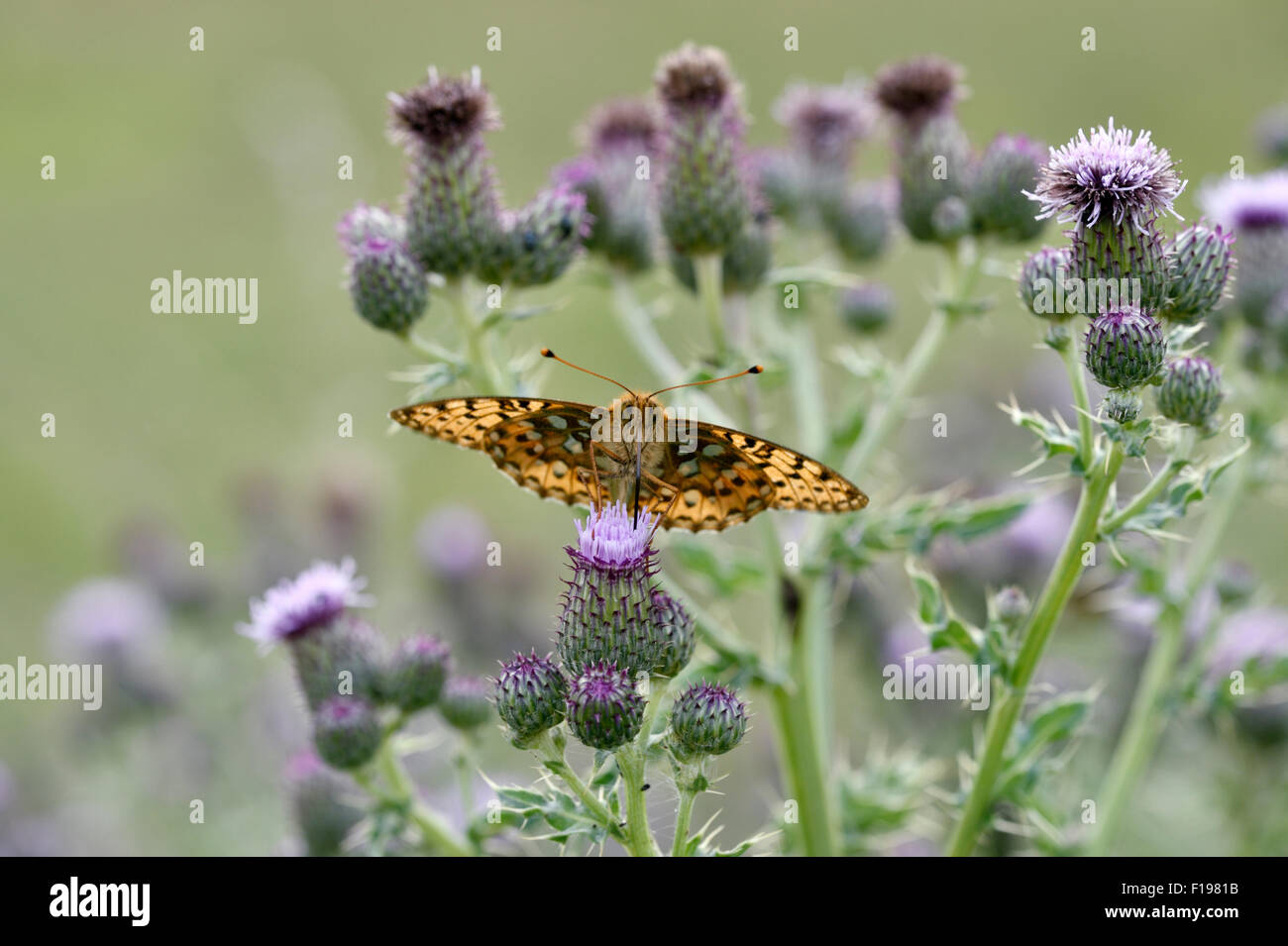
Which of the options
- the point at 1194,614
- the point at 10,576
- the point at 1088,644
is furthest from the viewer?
the point at 10,576

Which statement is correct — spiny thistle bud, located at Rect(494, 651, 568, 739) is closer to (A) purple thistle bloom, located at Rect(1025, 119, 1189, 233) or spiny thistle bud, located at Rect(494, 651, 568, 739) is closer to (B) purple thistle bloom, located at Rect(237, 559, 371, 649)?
(B) purple thistle bloom, located at Rect(237, 559, 371, 649)

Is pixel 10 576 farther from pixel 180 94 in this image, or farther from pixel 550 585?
pixel 180 94

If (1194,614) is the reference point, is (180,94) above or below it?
above

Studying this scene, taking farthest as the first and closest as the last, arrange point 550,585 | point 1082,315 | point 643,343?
1. point 550,585
2. point 643,343
3. point 1082,315

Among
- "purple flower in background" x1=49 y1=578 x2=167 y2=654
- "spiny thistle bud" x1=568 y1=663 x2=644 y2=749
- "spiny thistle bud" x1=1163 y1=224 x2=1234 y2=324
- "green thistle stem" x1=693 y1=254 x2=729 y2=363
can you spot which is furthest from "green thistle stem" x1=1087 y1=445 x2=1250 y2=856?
"purple flower in background" x1=49 y1=578 x2=167 y2=654
